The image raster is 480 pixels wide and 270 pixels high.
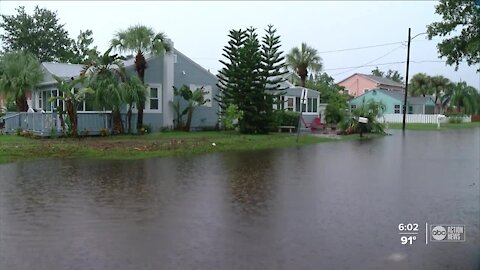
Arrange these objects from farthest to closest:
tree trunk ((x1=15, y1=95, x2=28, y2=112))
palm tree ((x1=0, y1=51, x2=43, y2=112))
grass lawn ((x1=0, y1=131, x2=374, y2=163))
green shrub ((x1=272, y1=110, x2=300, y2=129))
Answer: green shrub ((x1=272, y1=110, x2=300, y2=129))
tree trunk ((x1=15, y1=95, x2=28, y2=112))
palm tree ((x1=0, y1=51, x2=43, y2=112))
grass lawn ((x1=0, y1=131, x2=374, y2=163))

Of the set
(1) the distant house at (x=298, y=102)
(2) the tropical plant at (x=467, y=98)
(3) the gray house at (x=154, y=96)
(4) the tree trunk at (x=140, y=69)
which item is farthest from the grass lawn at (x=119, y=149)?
(1) the distant house at (x=298, y=102)

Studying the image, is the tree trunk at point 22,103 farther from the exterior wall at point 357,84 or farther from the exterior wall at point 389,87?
the exterior wall at point 389,87

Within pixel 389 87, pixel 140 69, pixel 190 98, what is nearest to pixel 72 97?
pixel 140 69

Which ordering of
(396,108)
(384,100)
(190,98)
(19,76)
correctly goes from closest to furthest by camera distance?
1. (19,76)
2. (190,98)
3. (396,108)
4. (384,100)

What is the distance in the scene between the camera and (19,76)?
2684 cm

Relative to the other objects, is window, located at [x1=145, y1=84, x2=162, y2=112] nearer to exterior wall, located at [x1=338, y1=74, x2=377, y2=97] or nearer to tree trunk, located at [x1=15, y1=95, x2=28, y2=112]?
tree trunk, located at [x1=15, y1=95, x2=28, y2=112]

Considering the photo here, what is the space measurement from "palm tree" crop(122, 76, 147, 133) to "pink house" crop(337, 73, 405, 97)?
54649 mm

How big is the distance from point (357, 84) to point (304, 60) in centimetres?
3848

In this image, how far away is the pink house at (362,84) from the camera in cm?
7623

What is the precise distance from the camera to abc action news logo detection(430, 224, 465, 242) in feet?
20.5

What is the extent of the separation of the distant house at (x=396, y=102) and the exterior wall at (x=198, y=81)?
32.0 meters

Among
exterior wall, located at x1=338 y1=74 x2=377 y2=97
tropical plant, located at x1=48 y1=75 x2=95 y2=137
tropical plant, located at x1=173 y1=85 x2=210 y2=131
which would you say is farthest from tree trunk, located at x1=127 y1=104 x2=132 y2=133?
exterior wall, located at x1=338 y1=74 x2=377 y2=97

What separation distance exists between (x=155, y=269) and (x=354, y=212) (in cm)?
381

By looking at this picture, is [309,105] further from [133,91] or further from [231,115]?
[133,91]
